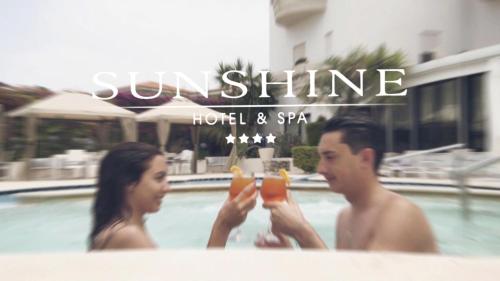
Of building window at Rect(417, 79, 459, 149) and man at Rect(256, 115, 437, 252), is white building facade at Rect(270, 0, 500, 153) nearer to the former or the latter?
building window at Rect(417, 79, 459, 149)

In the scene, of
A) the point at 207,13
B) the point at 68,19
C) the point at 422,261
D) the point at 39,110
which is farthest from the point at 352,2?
the point at 39,110

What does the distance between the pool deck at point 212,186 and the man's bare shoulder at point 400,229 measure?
0.92ft

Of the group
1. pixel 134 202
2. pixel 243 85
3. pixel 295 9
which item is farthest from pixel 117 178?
pixel 295 9

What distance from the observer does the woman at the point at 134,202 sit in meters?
1.13

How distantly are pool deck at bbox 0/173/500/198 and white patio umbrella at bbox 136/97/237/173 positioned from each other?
3.7 inches

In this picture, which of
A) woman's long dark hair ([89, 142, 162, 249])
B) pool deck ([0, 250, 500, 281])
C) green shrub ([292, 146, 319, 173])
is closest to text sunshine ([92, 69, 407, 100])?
green shrub ([292, 146, 319, 173])

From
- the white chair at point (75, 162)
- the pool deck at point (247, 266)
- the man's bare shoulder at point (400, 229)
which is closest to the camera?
the pool deck at point (247, 266)

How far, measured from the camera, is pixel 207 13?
5.22 feet

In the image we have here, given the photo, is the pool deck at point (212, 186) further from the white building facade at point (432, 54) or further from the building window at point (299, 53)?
the building window at point (299, 53)

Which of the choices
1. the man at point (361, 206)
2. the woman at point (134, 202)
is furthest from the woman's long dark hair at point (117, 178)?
the man at point (361, 206)

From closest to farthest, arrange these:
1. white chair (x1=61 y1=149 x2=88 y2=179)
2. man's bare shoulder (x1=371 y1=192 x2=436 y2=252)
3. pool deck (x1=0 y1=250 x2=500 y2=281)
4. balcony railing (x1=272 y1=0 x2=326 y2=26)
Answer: pool deck (x1=0 y1=250 x2=500 y2=281), man's bare shoulder (x1=371 y1=192 x2=436 y2=252), white chair (x1=61 y1=149 x2=88 y2=179), balcony railing (x1=272 y1=0 x2=326 y2=26)

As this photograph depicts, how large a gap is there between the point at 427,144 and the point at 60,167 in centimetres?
138

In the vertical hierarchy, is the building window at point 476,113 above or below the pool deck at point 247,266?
above

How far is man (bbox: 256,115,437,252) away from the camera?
1083mm
